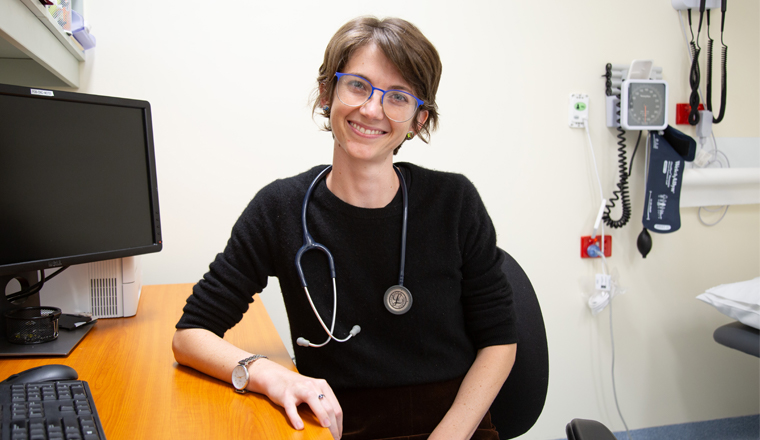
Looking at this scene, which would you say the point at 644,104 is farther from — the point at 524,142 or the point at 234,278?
the point at 234,278

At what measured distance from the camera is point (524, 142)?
6.59 ft

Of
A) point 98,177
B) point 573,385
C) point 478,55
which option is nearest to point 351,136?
point 98,177

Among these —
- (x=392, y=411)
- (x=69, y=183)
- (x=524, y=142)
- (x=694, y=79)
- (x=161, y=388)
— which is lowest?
(x=392, y=411)

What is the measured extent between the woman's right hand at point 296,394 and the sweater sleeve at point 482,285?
42cm

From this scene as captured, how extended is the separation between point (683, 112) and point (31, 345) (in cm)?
229

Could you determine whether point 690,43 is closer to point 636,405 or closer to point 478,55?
point 478,55

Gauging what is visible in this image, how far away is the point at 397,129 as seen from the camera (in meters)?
1.04

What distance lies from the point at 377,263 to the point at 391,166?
208 mm

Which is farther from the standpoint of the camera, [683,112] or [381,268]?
[683,112]

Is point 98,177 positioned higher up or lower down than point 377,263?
higher up

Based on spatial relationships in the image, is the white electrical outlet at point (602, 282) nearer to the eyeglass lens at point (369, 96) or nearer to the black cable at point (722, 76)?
the black cable at point (722, 76)

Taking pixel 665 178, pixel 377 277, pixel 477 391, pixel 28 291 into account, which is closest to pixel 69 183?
pixel 28 291

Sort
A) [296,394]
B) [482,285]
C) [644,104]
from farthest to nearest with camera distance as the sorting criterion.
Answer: [644,104], [482,285], [296,394]

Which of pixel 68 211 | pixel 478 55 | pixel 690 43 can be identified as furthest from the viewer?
pixel 690 43
